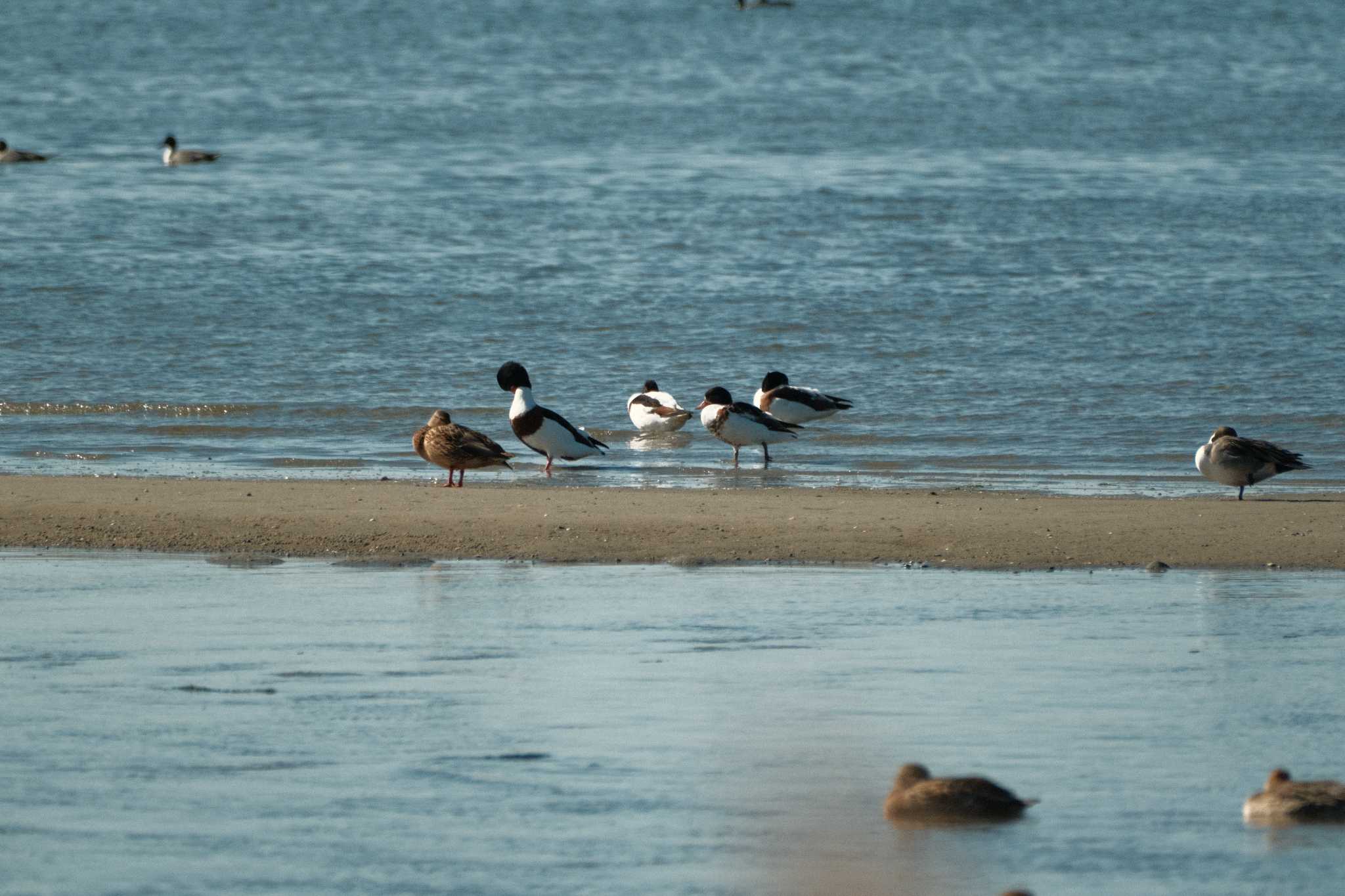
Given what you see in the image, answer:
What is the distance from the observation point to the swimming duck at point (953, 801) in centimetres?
583

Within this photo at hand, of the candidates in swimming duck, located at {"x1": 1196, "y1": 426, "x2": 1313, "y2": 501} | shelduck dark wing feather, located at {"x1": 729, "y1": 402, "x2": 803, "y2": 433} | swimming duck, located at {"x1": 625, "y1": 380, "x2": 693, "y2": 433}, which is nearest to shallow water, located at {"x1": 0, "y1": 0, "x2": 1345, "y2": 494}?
swimming duck, located at {"x1": 625, "y1": 380, "x2": 693, "y2": 433}

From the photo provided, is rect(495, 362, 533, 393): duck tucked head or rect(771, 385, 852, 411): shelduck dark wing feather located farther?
rect(771, 385, 852, 411): shelduck dark wing feather

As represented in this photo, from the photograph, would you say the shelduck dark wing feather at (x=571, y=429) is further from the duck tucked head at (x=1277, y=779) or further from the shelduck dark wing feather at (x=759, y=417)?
the duck tucked head at (x=1277, y=779)

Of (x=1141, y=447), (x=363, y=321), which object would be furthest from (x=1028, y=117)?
(x=1141, y=447)

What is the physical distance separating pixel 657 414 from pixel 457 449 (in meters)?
3.43

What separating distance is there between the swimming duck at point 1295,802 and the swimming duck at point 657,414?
10.9m

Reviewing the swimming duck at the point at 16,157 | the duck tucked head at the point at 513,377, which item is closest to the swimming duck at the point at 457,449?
the duck tucked head at the point at 513,377

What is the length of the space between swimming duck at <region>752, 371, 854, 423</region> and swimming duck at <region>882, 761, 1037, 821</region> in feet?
33.9

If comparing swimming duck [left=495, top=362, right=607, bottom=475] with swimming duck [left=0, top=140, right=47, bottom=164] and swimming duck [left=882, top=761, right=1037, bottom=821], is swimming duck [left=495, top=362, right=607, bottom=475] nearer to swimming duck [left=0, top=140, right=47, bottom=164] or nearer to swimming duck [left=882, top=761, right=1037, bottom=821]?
swimming duck [left=882, top=761, right=1037, bottom=821]

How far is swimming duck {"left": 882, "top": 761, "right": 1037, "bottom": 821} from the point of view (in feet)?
19.1

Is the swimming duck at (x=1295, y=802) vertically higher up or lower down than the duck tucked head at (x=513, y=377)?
lower down

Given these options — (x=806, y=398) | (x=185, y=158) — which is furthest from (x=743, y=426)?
(x=185, y=158)

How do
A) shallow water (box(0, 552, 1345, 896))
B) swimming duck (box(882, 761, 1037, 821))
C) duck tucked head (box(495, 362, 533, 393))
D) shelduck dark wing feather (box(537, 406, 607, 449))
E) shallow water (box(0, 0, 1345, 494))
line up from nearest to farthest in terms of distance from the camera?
shallow water (box(0, 552, 1345, 896)), swimming duck (box(882, 761, 1037, 821)), shelduck dark wing feather (box(537, 406, 607, 449)), duck tucked head (box(495, 362, 533, 393)), shallow water (box(0, 0, 1345, 494))

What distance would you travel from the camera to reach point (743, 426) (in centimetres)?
1524
